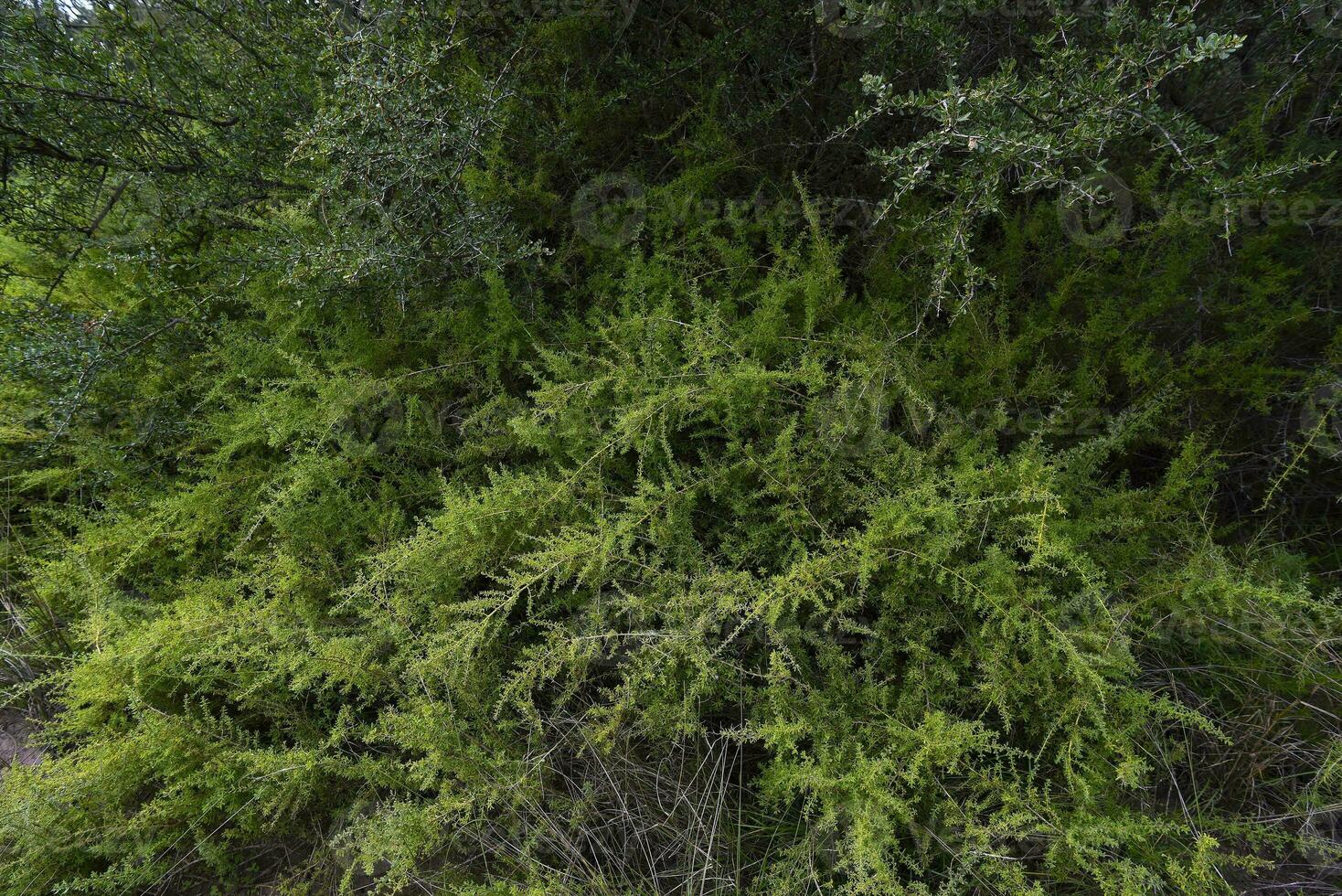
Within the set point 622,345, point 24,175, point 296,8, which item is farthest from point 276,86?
point 622,345

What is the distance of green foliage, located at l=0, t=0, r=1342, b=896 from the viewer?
5.62 ft

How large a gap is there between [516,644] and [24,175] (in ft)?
7.98

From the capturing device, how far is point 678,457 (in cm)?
226

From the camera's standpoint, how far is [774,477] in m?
2.01

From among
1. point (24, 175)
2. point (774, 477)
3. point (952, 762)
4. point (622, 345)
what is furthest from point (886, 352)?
point (24, 175)

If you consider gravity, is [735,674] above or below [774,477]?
below

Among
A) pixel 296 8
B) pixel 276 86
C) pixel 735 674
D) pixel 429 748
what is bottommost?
pixel 735 674

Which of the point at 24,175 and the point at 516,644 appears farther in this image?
the point at 24,175

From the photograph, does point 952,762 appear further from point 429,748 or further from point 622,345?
point 622,345

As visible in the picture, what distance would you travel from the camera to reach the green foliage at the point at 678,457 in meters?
1.71

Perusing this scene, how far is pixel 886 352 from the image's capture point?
6.56ft

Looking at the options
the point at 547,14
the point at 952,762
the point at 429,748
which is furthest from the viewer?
the point at 547,14

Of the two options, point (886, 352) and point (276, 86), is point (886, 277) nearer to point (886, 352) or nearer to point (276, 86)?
point (886, 352)

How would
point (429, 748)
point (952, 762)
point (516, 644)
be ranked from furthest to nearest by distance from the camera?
point (516, 644) < point (429, 748) < point (952, 762)
